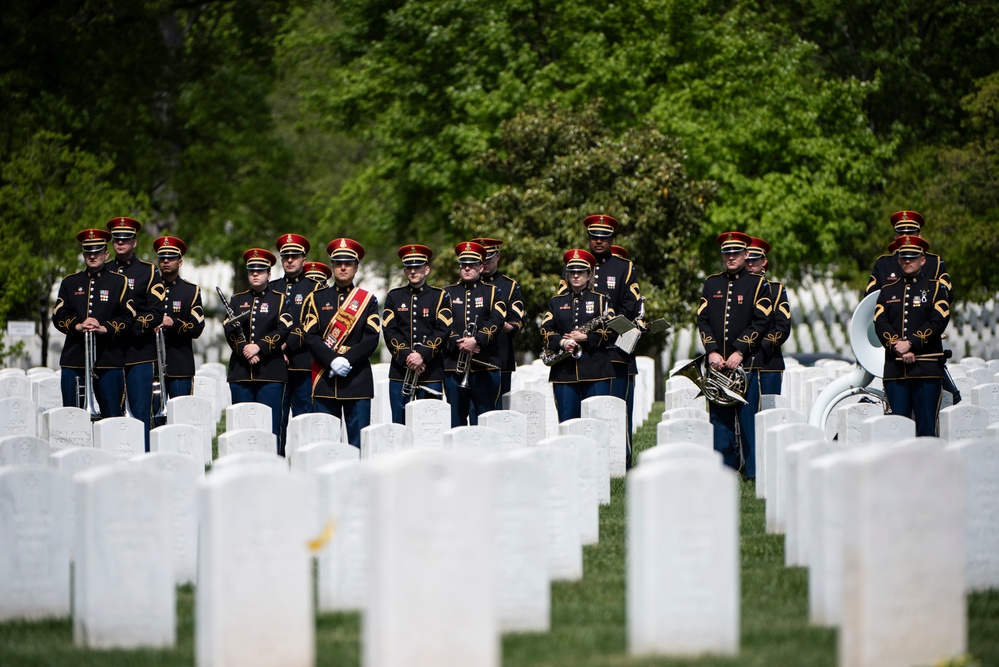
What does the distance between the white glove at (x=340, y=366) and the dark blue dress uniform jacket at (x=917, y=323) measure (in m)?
4.62

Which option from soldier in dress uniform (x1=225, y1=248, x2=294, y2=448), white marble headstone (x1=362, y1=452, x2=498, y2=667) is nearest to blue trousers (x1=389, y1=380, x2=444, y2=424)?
soldier in dress uniform (x1=225, y1=248, x2=294, y2=448)

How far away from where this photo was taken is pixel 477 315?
13.7 m

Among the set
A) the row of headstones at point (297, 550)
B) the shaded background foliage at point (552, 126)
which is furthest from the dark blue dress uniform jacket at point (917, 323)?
the shaded background foliage at point (552, 126)

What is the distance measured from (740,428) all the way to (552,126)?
11271mm

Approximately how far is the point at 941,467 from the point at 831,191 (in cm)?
2082

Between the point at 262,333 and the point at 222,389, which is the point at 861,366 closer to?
the point at 262,333

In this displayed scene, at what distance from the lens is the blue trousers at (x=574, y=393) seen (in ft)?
43.0

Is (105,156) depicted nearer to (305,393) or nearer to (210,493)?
(305,393)

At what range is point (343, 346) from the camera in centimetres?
1309

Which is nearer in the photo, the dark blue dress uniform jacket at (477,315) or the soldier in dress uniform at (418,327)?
the soldier in dress uniform at (418,327)

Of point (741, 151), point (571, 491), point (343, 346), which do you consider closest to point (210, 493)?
point (571, 491)

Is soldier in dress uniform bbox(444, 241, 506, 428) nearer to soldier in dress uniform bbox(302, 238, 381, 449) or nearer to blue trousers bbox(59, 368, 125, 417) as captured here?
soldier in dress uniform bbox(302, 238, 381, 449)

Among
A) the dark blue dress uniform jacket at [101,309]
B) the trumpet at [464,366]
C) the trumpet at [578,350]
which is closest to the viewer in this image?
the trumpet at [578,350]

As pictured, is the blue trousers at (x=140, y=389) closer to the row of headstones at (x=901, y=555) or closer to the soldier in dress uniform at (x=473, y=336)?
the soldier in dress uniform at (x=473, y=336)
